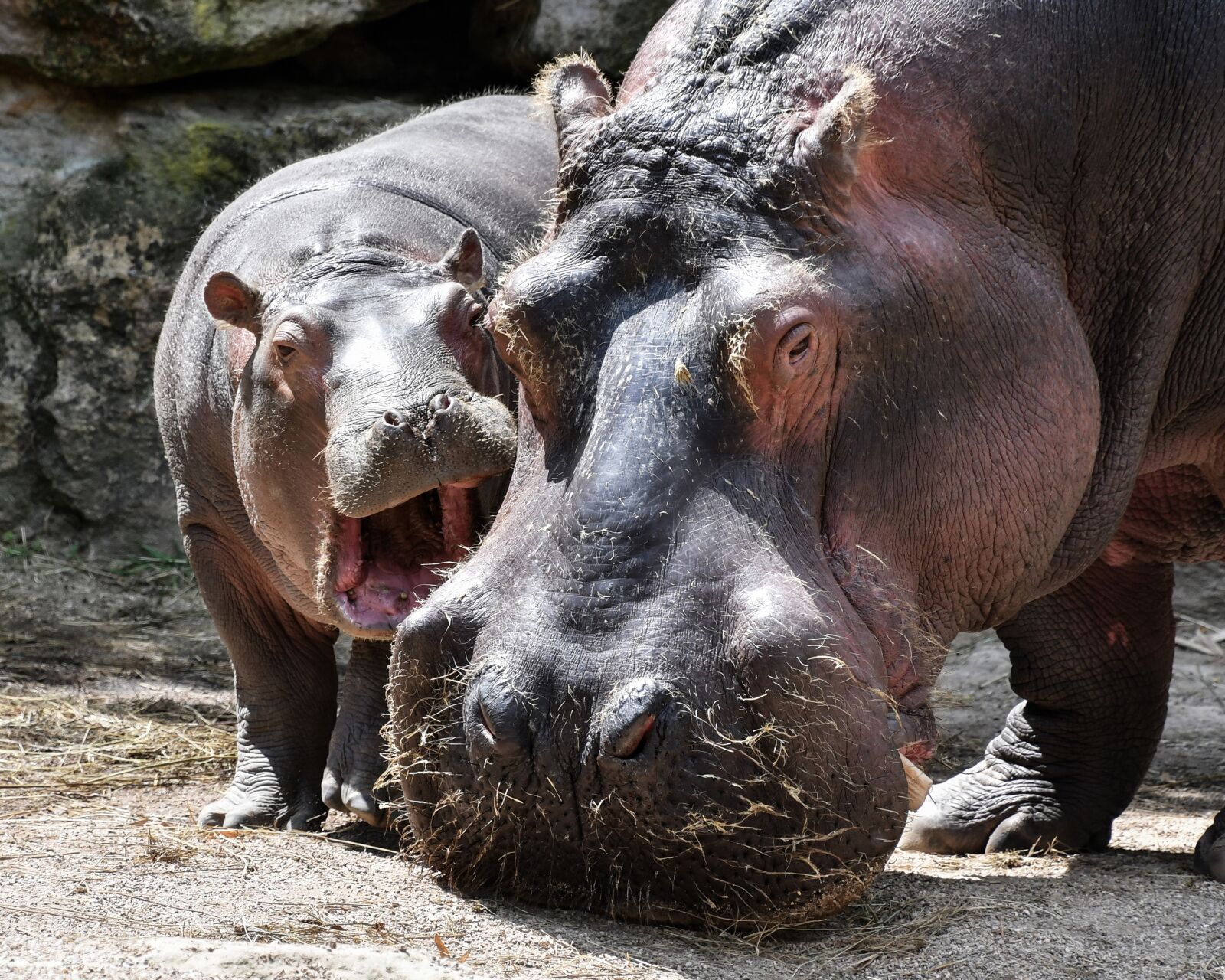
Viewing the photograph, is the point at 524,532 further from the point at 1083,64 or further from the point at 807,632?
the point at 1083,64

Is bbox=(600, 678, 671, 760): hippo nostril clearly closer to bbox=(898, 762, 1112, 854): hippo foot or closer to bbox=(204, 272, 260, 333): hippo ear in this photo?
bbox=(898, 762, 1112, 854): hippo foot

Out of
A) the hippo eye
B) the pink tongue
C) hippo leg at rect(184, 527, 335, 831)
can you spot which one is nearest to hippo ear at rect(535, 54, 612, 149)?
the hippo eye

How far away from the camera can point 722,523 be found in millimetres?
2596

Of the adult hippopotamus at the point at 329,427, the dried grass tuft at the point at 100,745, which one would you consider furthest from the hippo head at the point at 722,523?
the dried grass tuft at the point at 100,745

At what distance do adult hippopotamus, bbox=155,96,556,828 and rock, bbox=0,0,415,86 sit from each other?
7.86 feet

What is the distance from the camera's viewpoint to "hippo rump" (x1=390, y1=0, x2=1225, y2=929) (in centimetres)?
252

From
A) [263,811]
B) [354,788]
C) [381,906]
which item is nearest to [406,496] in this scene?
[354,788]

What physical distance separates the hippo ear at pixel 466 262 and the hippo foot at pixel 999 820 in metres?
1.79

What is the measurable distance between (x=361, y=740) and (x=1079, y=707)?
190 centimetres

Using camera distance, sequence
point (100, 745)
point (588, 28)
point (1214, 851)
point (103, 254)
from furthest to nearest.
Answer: point (588, 28)
point (103, 254)
point (100, 745)
point (1214, 851)

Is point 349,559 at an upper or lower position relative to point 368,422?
lower

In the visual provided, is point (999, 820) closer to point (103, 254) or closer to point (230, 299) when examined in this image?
point (230, 299)

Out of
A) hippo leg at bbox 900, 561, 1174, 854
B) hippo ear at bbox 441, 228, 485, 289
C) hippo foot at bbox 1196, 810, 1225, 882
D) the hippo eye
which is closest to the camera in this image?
the hippo eye

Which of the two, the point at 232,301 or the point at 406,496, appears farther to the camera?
the point at 232,301
